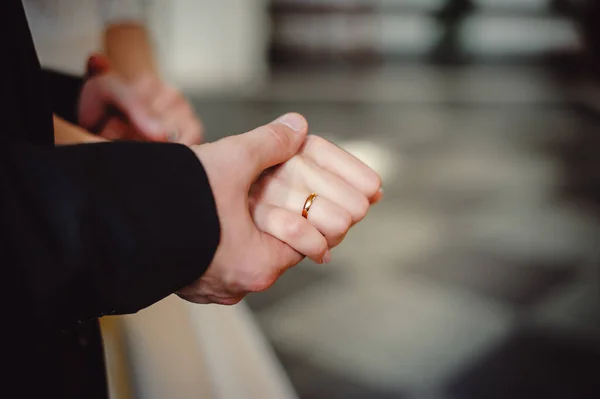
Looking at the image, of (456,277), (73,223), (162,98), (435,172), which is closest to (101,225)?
(73,223)

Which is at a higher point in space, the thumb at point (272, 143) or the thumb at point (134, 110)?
the thumb at point (272, 143)

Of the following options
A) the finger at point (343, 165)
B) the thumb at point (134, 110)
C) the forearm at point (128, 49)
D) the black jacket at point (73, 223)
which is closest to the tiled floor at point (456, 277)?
the forearm at point (128, 49)

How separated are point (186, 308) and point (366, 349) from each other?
100 centimetres

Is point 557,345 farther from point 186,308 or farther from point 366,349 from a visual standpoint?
point 186,308

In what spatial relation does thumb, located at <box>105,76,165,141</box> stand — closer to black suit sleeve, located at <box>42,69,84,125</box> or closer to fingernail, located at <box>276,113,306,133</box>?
black suit sleeve, located at <box>42,69,84,125</box>

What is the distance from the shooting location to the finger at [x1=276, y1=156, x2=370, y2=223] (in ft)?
2.11

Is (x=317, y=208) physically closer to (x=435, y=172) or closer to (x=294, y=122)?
(x=294, y=122)

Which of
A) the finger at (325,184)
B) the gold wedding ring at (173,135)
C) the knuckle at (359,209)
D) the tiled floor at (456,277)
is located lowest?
the tiled floor at (456,277)

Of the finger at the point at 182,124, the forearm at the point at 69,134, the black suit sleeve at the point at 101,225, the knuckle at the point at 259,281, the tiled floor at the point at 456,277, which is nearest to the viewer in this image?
the black suit sleeve at the point at 101,225

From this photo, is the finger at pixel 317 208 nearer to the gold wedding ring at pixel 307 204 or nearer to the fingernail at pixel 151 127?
the gold wedding ring at pixel 307 204

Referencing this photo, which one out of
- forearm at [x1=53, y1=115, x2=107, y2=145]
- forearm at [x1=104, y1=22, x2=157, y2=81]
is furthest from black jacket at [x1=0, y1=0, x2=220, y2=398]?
forearm at [x1=104, y1=22, x2=157, y2=81]

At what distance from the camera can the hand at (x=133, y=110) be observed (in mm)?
915

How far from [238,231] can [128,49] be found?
1050 mm

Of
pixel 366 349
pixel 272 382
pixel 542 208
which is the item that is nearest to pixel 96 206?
pixel 272 382
